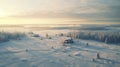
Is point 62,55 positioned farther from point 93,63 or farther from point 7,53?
point 7,53

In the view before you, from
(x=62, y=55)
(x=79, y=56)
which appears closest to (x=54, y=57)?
(x=62, y=55)

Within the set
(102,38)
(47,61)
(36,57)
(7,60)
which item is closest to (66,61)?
(47,61)

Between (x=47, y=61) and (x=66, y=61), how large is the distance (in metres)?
1.07

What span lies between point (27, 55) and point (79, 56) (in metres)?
3.30

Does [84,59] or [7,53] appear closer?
[84,59]

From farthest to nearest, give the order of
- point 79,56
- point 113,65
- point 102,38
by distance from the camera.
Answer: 1. point 102,38
2. point 79,56
3. point 113,65

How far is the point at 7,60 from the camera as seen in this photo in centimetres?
1259

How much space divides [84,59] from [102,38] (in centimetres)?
928

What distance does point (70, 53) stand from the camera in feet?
49.0

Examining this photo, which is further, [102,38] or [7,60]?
[102,38]

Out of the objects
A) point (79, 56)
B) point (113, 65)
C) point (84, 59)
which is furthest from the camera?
point (79, 56)

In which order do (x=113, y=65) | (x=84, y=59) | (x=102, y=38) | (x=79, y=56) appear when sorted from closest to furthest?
1. (x=113, y=65)
2. (x=84, y=59)
3. (x=79, y=56)
4. (x=102, y=38)

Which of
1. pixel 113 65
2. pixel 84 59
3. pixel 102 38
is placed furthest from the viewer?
pixel 102 38

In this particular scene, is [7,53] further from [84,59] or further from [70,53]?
[84,59]
